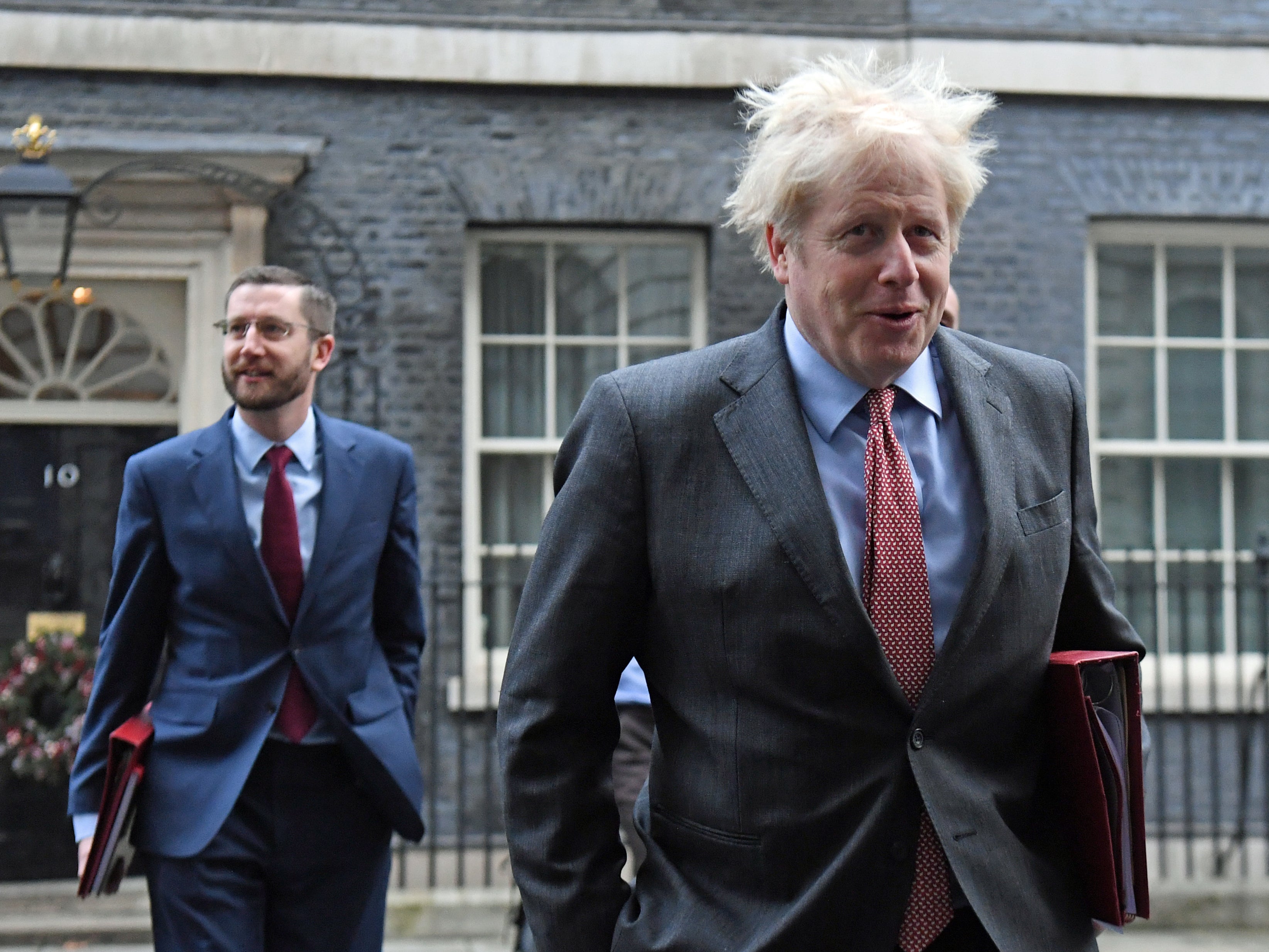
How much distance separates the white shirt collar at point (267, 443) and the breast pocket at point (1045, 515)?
2267 millimetres

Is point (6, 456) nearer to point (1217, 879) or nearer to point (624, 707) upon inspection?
point (624, 707)

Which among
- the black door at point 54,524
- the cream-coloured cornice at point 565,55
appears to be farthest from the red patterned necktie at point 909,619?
the black door at point 54,524

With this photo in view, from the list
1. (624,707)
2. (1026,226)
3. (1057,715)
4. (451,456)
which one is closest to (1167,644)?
(1026,226)

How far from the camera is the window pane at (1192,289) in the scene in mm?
8844

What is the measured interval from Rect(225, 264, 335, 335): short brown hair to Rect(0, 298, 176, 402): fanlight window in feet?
14.9

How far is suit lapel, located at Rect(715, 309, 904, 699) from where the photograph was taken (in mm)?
1972

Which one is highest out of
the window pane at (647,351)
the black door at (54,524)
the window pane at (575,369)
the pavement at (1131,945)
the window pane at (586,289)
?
the window pane at (586,289)

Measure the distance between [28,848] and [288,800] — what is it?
4875 millimetres

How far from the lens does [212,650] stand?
12.3 feet

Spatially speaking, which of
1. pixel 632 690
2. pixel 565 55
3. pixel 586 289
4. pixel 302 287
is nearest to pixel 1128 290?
pixel 586 289

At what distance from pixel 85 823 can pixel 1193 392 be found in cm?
691

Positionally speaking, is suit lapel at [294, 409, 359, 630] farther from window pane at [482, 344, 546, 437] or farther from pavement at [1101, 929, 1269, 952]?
window pane at [482, 344, 546, 437]

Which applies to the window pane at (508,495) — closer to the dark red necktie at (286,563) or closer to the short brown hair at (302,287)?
the short brown hair at (302,287)

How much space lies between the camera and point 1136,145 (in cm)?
857
